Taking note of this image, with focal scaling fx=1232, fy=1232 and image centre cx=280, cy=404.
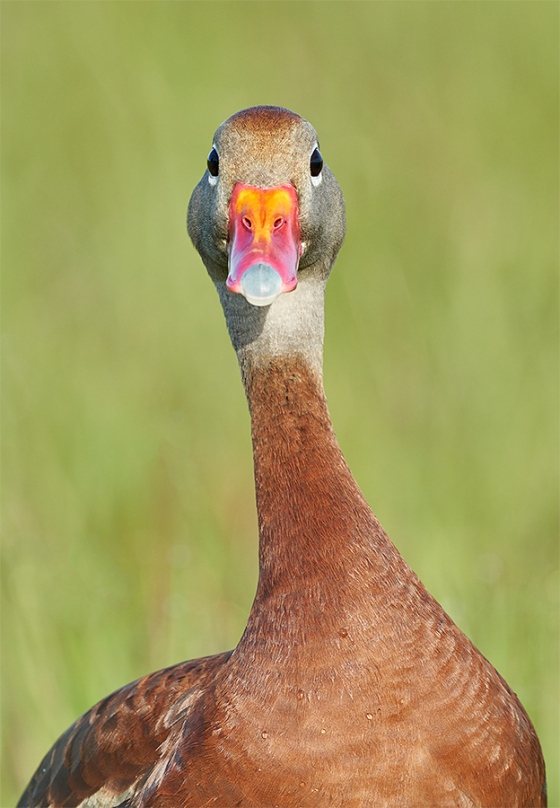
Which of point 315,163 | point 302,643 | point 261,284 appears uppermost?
point 315,163

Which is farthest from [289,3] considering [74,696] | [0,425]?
[74,696]

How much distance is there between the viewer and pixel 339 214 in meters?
3.33

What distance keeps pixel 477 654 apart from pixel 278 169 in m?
1.28

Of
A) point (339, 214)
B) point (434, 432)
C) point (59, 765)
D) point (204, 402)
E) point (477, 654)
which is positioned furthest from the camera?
point (204, 402)

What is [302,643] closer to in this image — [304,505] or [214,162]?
[304,505]

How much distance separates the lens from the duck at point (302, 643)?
275cm

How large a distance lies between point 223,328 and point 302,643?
12.9ft

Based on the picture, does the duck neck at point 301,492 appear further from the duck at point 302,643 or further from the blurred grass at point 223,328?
the blurred grass at point 223,328

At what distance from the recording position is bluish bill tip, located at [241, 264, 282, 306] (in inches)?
107

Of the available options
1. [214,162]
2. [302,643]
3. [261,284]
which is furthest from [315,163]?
[302,643]

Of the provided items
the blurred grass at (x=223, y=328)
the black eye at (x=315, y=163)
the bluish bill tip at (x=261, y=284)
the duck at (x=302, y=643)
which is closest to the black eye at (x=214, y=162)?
the duck at (x=302, y=643)

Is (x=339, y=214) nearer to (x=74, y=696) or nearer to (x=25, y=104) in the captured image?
(x=74, y=696)

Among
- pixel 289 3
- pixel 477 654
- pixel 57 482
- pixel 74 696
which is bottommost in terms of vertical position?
pixel 477 654

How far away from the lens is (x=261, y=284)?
276cm
